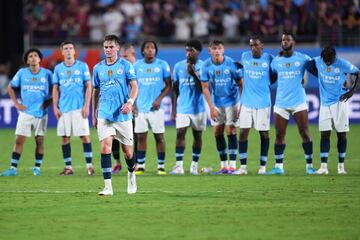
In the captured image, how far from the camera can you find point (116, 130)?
1377 centimetres

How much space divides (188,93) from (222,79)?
735 millimetres

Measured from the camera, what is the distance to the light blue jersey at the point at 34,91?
18.1m

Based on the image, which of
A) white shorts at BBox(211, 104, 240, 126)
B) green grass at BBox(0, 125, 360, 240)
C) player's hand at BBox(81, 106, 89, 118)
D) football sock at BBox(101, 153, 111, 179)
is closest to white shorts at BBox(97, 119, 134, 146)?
football sock at BBox(101, 153, 111, 179)

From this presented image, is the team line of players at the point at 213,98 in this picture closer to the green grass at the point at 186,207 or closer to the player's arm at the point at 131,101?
the green grass at the point at 186,207

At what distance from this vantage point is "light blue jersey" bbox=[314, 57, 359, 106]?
16984 mm

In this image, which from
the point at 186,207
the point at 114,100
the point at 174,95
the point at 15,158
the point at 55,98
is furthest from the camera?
the point at 174,95

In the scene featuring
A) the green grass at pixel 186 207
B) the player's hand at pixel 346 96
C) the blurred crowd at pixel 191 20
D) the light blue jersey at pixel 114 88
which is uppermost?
the blurred crowd at pixel 191 20

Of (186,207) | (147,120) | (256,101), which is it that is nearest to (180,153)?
(147,120)

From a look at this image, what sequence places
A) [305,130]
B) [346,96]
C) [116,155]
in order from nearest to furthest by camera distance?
[346,96], [305,130], [116,155]

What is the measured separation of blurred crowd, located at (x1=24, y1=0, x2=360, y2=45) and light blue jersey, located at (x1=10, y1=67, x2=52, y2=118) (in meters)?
14.1

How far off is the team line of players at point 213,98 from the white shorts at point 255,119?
0.8 inches

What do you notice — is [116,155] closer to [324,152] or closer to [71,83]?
[71,83]

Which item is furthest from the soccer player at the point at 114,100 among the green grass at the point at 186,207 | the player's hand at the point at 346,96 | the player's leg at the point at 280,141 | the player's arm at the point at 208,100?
the player's hand at the point at 346,96

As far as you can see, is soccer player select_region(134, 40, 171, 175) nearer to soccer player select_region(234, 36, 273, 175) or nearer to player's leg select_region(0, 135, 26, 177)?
soccer player select_region(234, 36, 273, 175)
